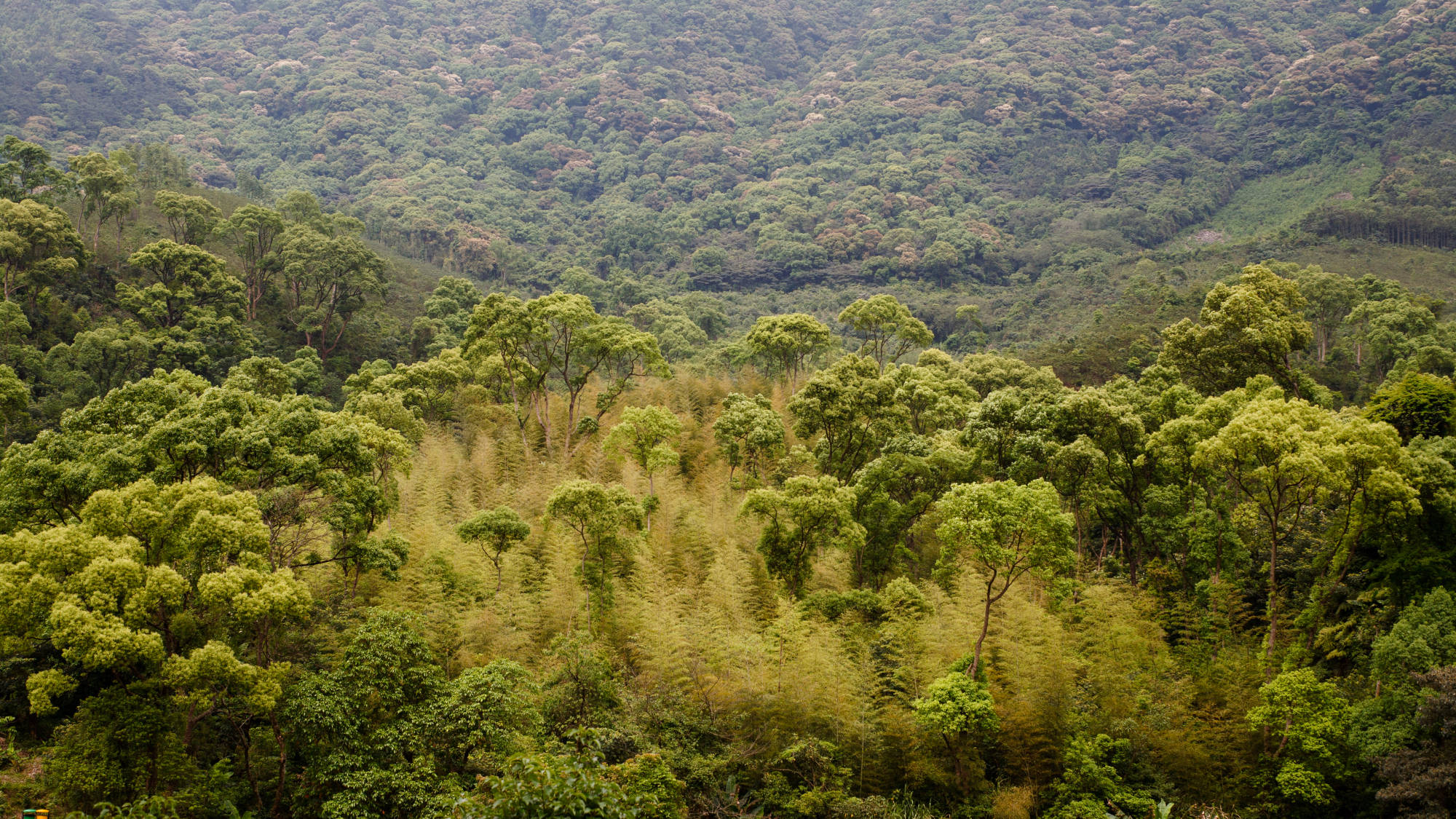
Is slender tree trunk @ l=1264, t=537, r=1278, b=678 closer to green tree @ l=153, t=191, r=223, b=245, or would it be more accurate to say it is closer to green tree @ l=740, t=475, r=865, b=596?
green tree @ l=740, t=475, r=865, b=596

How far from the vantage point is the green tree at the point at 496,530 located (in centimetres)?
1933

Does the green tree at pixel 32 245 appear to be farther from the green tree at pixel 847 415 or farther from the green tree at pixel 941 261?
the green tree at pixel 941 261

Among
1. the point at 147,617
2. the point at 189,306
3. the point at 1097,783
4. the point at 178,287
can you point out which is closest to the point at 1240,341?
the point at 1097,783

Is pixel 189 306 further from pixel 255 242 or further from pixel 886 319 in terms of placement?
pixel 886 319

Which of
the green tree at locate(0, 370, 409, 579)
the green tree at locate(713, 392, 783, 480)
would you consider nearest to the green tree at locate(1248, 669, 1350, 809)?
the green tree at locate(713, 392, 783, 480)

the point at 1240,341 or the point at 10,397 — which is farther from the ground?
the point at 1240,341

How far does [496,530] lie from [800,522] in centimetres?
709

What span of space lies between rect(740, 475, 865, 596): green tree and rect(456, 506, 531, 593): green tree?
536cm

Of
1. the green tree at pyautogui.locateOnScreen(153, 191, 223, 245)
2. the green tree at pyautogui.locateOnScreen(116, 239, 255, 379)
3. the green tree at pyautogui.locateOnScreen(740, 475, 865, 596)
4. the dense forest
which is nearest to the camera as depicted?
the dense forest

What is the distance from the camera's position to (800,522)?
20.2 metres

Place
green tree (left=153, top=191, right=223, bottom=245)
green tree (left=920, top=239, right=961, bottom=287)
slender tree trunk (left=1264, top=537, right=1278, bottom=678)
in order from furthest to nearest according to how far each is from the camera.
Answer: green tree (left=920, top=239, right=961, bottom=287), green tree (left=153, top=191, right=223, bottom=245), slender tree trunk (left=1264, top=537, right=1278, bottom=678)

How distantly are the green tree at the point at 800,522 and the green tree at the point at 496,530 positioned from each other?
A: 17.6 feet

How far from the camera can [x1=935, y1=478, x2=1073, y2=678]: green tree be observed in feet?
56.3

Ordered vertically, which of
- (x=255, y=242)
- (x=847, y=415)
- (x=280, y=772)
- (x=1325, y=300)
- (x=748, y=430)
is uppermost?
(x=1325, y=300)
